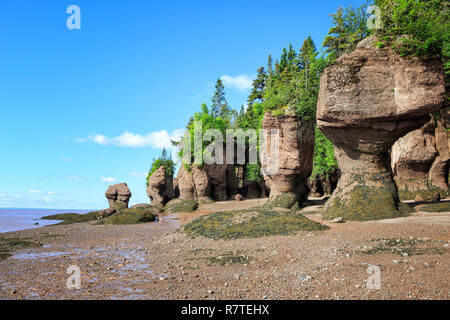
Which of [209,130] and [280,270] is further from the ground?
[209,130]

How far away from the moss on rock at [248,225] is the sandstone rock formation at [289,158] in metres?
7.83

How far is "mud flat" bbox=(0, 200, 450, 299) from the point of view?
5.42m

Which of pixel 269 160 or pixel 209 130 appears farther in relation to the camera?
pixel 209 130

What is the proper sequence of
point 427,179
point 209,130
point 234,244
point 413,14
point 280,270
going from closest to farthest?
point 280,270 → point 234,244 → point 413,14 → point 427,179 → point 209,130

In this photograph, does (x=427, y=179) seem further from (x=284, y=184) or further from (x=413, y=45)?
(x=413, y=45)

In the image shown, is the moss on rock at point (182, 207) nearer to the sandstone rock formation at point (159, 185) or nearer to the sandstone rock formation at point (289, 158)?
the sandstone rock formation at point (159, 185)

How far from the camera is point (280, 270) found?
6.74 meters

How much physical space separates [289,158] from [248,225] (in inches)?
380

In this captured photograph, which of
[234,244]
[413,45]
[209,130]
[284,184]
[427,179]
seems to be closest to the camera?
[234,244]

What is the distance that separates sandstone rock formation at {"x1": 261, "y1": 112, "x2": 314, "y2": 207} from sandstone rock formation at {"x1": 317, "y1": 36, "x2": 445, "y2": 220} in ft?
19.1

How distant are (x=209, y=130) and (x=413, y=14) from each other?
25.1 meters

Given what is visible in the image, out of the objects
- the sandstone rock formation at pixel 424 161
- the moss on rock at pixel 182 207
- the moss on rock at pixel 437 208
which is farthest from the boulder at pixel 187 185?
the moss on rock at pixel 437 208

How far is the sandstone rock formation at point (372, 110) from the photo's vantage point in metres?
12.4
